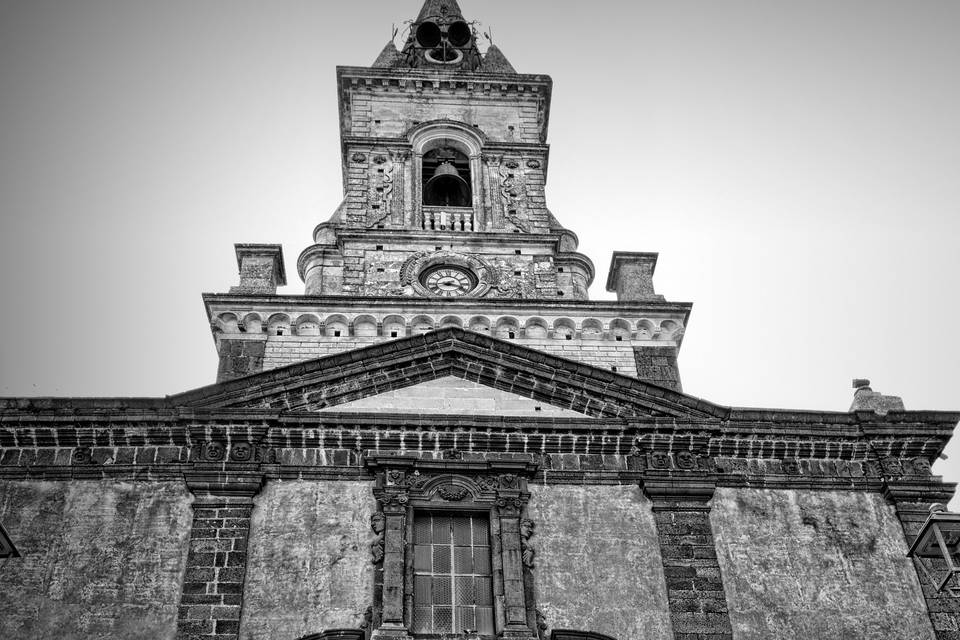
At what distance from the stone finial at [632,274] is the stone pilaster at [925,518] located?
8.23 meters

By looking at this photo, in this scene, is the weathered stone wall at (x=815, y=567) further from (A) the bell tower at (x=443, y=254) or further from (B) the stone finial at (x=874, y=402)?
(A) the bell tower at (x=443, y=254)

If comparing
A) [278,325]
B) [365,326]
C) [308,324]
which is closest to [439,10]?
[365,326]

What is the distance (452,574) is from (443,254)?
35.8ft

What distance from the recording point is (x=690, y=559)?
16.7 meters

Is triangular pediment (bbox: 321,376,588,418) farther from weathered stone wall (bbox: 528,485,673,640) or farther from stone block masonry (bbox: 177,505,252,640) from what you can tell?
stone block masonry (bbox: 177,505,252,640)

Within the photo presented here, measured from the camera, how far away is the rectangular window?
15750mm

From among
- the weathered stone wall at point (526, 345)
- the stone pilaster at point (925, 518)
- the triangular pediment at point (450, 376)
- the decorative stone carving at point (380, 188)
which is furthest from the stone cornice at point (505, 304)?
the stone pilaster at point (925, 518)

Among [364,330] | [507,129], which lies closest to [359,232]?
[364,330]

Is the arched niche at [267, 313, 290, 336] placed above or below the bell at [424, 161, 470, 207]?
below

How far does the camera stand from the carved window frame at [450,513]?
15555 mm

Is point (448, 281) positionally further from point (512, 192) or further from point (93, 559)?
point (93, 559)

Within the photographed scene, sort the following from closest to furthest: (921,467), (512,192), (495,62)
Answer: (921,467), (512,192), (495,62)

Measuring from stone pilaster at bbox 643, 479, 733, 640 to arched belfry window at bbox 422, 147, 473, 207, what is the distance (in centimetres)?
1283

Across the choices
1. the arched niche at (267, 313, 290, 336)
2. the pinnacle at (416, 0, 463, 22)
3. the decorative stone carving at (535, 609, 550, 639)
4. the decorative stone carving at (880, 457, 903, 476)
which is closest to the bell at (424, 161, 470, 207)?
the arched niche at (267, 313, 290, 336)
